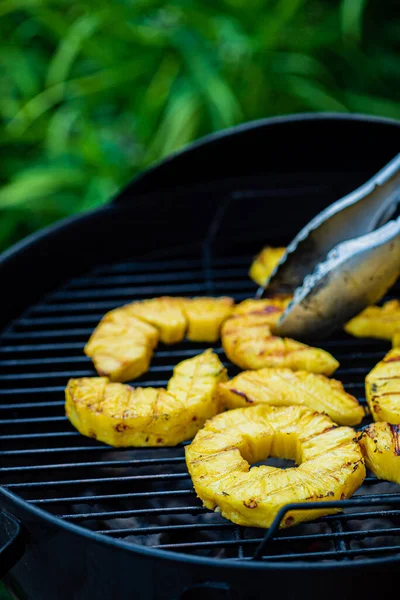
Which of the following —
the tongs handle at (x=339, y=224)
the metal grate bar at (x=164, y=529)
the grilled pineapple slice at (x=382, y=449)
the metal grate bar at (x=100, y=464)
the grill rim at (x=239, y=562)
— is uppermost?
the tongs handle at (x=339, y=224)

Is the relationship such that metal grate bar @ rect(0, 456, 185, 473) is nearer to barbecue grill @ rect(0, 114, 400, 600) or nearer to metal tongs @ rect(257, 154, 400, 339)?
barbecue grill @ rect(0, 114, 400, 600)

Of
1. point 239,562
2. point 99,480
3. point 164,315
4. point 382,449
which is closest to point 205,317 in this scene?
point 164,315

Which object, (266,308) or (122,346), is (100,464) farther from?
(266,308)

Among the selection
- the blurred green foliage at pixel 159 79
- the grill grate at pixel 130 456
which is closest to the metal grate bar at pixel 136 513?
the grill grate at pixel 130 456

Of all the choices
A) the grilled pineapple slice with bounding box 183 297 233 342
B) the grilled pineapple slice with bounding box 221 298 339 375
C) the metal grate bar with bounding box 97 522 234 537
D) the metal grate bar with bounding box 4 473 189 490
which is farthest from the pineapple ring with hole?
the metal grate bar with bounding box 97 522 234 537

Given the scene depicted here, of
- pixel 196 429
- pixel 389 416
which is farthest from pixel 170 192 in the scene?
pixel 389 416

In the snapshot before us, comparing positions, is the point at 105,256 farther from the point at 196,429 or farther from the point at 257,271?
the point at 196,429

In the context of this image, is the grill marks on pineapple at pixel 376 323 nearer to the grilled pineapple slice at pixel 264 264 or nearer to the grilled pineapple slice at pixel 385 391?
the grilled pineapple slice at pixel 385 391
